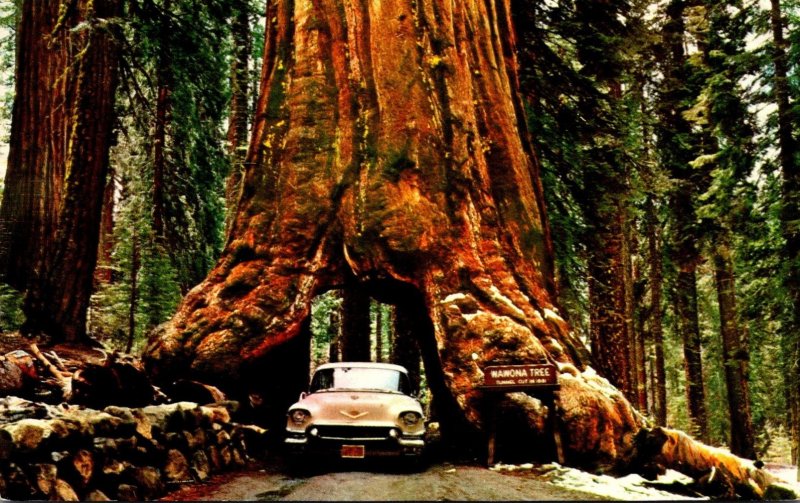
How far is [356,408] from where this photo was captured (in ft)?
22.5

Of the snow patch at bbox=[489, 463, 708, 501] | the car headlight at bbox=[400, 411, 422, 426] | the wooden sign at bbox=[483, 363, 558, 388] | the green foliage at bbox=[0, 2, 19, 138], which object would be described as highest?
the green foliage at bbox=[0, 2, 19, 138]

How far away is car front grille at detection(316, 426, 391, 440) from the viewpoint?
681cm

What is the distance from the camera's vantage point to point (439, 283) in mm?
8242

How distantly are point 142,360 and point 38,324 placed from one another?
149cm

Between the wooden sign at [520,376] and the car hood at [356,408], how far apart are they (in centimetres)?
94

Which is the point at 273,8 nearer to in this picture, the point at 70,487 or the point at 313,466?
the point at 313,466

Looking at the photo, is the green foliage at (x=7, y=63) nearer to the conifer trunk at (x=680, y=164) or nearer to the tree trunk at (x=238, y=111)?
the tree trunk at (x=238, y=111)

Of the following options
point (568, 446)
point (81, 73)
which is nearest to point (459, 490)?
point (568, 446)

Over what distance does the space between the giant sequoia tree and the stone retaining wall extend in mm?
1648

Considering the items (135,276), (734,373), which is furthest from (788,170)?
Result: (135,276)

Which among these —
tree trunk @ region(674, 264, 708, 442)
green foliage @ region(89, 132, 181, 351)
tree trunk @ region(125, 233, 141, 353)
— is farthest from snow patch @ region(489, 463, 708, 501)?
tree trunk @ region(674, 264, 708, 442)

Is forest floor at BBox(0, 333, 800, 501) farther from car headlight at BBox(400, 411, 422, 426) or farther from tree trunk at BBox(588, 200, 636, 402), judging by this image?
tree trunk at BBox(588, 200, 636, 402)

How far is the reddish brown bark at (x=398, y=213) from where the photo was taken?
7.82 meters

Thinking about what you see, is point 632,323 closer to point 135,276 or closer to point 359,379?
point 359,379
